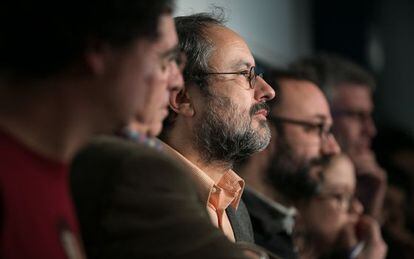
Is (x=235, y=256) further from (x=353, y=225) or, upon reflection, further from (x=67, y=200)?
(x=353, y=225)

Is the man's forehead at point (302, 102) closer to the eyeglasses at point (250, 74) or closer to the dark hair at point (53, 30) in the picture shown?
the eyeglasses at point (250, 74)

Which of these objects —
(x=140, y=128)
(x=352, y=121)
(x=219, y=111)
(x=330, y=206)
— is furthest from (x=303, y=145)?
(x=140, y=128)

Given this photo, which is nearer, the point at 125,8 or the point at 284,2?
the point at 125,8

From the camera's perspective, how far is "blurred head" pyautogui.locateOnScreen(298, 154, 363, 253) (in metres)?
3.58

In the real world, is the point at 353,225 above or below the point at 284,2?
below

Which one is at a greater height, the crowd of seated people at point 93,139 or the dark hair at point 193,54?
the crowd of seated people at point 93,139

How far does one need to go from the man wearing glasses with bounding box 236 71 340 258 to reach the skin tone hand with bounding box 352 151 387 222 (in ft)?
2.47

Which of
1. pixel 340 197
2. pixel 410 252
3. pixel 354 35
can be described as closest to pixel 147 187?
pixel 340 197

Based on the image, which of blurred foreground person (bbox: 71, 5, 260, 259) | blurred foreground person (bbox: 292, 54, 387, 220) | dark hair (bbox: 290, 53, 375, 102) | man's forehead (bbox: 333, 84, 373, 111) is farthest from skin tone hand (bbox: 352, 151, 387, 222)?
blurred foreground person (bbox: 71, 5, 260, 259)

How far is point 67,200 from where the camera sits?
138 centimetres

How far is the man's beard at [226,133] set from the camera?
2.60 metres

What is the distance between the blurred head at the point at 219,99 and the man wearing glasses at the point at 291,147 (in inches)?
27.4

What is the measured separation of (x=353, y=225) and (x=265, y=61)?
103 cm

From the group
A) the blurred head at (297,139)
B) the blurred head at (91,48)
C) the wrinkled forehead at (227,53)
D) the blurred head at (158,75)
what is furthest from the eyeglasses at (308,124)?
the blurred head at (91,48)
